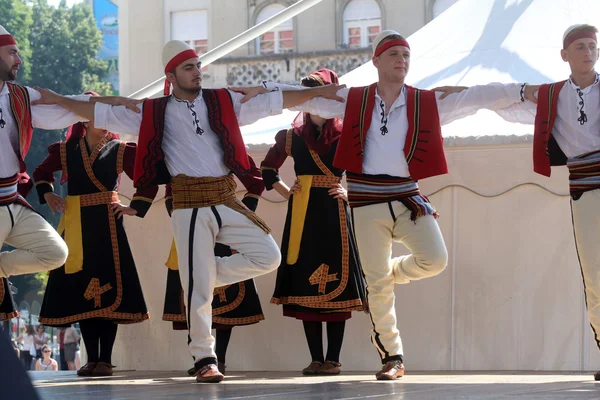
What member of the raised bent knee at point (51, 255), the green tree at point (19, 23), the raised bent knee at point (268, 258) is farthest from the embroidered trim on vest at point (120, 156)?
the green tree at point (19, 23)

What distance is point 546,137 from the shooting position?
469cm

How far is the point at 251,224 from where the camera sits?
4.80 m

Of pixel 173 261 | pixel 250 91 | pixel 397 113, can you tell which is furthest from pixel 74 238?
pixel 397 113

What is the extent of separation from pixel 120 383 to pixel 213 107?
1.33 metres

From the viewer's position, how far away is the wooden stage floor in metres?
3.68

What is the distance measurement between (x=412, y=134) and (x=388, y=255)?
553mm

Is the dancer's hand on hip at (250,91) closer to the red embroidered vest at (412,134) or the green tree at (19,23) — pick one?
the red embroidered vest at (412,134)

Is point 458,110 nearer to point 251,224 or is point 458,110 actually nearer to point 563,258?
point 251,224

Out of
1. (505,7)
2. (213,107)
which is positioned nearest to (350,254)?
(213,107)

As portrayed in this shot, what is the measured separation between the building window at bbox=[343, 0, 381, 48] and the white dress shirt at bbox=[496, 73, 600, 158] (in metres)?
24.5

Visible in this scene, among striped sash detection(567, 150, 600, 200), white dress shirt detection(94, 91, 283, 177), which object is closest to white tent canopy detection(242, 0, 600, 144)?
striped sash detection(567, 150, 600, 200)

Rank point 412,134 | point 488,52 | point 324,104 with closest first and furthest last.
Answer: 1. point 412,134
2. point 324,104
3. point 488,52

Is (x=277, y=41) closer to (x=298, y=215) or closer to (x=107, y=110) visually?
(x=298, y=215)

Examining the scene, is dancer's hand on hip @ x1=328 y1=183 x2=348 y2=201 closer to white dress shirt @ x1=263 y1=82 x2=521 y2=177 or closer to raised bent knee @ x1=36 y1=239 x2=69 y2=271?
white dress shirt @ x1=263 y1=82 x2=521 y2=177
